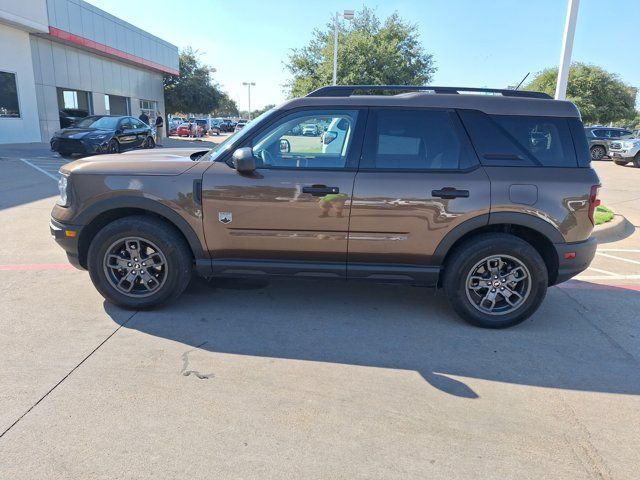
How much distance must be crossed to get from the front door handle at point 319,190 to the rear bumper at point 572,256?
1925 mm

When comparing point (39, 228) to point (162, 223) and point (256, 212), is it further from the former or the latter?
point (256, 212)

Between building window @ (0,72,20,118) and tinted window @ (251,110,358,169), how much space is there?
64.0 ft

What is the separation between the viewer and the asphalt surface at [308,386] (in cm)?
245

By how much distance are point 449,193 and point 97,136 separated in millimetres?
14197

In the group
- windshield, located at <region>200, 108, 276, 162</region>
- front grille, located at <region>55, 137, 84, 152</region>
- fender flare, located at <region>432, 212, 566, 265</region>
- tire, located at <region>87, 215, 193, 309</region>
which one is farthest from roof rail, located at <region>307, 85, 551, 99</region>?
front grille, located at <region>55, 137, 84, 152</region>

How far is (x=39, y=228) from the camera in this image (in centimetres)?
692

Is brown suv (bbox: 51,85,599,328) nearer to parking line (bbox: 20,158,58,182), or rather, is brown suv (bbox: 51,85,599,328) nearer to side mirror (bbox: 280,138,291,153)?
side mirror (bbox: 280,138,291,153)

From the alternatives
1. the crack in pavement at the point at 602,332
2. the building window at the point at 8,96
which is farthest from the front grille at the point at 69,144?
the crack in pavement at the point at 602,332

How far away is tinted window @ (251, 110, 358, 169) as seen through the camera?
3947 millimetres

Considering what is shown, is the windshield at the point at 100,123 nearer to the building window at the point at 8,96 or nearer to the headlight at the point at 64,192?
the building window at the point at 8,96

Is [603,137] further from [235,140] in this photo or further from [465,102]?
[235,140]

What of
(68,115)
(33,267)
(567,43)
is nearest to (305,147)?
(33,267)

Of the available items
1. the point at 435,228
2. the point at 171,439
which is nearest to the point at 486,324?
the point at 435,228

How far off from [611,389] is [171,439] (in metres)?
2.89
